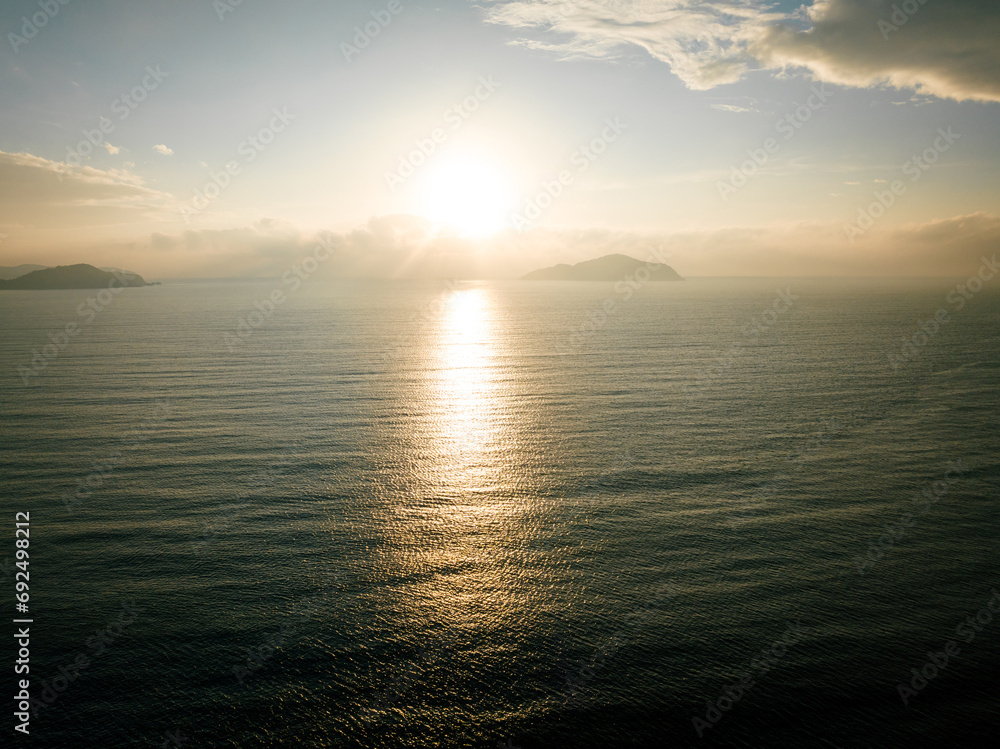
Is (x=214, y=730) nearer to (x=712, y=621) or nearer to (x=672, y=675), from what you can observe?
(x=672, y=675)

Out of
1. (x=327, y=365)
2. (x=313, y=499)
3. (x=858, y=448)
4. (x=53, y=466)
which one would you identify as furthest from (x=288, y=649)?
(x=327, y=365)

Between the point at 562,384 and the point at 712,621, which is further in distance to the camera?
the point at 562,384

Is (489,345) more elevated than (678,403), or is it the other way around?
(678,403)

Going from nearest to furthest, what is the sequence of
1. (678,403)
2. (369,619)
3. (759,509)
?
1. (369,619)
2. (759,509)
3. (678,403)

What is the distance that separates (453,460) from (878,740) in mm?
21686

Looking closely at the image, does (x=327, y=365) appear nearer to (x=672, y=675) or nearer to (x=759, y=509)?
(x=759, y=509)

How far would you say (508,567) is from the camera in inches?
749

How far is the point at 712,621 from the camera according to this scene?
16156 millimetres

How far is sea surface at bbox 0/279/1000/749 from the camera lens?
13.0 meters

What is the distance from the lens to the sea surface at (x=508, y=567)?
42.6 ft

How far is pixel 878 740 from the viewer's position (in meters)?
12.2

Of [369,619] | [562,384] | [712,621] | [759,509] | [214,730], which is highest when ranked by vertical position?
[214,730]

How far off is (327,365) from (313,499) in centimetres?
3656

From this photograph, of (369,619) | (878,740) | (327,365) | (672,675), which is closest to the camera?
(878,740)
